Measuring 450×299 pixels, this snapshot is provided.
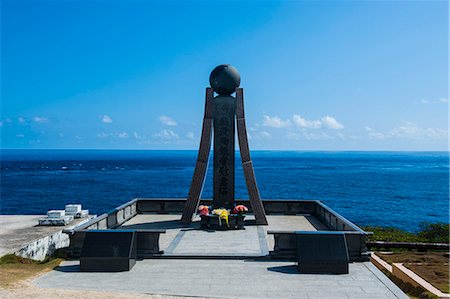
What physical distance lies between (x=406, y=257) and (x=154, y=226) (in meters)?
12.3

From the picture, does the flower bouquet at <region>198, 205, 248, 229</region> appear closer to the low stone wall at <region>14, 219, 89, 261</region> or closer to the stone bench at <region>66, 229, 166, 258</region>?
the stone bench at <region>66, 229, 166, 258</region>

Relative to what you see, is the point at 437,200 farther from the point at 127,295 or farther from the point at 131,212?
the point at 127,295

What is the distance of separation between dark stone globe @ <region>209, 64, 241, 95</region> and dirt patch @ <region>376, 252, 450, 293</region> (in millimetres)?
10445

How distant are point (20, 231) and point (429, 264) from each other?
18910 mm

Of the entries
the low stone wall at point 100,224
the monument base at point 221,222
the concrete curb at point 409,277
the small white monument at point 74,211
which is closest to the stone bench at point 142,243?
the low stone wall at point 100,224

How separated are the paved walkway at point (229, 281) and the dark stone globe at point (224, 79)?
8395 millimetres

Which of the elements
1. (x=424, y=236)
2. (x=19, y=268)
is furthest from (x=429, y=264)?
(x=19, y=268)

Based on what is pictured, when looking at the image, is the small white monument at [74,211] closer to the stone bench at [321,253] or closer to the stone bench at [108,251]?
the stone bench at [108,251]

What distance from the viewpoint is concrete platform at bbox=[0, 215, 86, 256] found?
18397 mm

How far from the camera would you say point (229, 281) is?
1091 cm

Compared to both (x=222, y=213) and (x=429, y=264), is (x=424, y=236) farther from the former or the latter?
(x=222, y=213)

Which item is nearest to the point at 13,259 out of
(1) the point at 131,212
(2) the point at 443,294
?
(1) the point at 131,212

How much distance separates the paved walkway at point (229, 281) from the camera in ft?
33.1

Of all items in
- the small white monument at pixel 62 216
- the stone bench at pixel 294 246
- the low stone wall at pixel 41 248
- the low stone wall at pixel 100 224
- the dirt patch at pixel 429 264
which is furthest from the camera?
the small white monument at pixel 62 216
